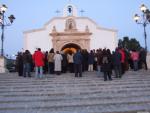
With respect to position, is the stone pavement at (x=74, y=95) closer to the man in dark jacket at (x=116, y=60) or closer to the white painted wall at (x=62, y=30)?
the man in dark jacket at (x=116, y=60)

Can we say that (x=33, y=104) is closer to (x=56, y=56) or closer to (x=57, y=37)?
(x=56, y=56)

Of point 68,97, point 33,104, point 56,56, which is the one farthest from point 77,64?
point 33,104

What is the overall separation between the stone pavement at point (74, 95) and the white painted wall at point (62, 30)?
21.7 m

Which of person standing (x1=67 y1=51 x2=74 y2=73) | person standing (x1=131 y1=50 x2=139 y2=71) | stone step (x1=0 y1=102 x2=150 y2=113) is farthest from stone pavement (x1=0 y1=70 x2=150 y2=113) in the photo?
person standing (x1=131 y1=50 x2=139 y2=71)

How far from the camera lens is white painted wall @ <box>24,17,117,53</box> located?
126 ft

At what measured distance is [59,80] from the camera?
16.1 metres

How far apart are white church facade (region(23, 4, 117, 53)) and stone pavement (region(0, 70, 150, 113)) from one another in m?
21.7

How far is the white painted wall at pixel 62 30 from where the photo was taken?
126ft

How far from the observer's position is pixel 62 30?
130ft

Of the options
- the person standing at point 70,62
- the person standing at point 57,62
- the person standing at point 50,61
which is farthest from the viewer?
the person standing at point 70,62

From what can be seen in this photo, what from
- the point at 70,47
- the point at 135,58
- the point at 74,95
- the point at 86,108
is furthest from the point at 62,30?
the point at 86,108

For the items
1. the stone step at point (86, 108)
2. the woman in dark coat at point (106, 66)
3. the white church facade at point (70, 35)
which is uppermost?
the white church facade at point (70, 35)

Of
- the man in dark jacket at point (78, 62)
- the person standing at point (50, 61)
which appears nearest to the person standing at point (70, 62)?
the person standing at point (50, 61)

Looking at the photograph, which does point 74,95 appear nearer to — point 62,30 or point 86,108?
point 86,108
